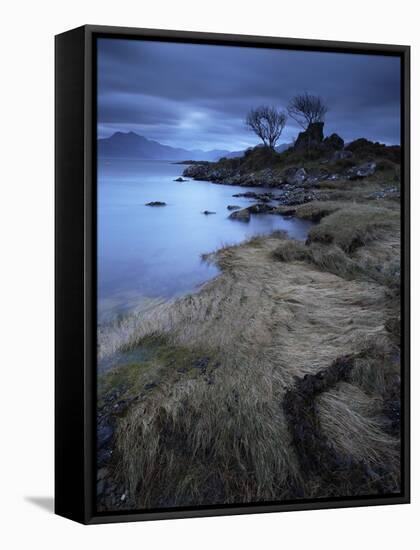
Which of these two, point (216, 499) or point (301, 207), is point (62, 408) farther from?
point (301, 207)

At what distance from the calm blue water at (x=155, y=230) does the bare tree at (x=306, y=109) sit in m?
0.55

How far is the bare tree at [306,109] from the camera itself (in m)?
5.82

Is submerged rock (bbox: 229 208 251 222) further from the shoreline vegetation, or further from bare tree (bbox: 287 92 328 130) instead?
bare tree (bbox: 287 92 328 130)

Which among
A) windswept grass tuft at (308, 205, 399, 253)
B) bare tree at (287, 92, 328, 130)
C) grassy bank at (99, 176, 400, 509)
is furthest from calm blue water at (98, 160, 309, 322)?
bare tree at (287, 92, 328, 130)

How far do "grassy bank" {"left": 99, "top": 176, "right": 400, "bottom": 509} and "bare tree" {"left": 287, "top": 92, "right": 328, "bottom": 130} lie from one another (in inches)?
17.4

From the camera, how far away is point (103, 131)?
543 centimetres

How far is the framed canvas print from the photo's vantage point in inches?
213

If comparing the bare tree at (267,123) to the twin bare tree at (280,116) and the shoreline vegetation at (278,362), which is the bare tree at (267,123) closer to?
the twin bare tree at (280,116)

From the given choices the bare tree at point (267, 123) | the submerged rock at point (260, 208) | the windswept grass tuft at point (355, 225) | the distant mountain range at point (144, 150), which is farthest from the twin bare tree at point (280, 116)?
the windswept grass tuft at point (355, 225)

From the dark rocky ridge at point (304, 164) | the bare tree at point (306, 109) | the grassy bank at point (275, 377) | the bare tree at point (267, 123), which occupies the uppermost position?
the bare tree at point (306, 109)

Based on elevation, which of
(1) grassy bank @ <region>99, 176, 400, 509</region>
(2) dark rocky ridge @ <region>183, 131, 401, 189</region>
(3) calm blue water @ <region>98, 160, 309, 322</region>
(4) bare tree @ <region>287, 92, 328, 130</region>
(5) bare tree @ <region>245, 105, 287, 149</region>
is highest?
(4) bare tree @ <region>287, 92, 328, 130</region>

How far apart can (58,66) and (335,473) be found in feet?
9.75

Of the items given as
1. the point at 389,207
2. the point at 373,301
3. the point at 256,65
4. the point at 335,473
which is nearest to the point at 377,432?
the point at 335,473

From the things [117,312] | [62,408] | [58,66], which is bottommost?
[62,408]
